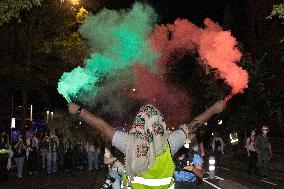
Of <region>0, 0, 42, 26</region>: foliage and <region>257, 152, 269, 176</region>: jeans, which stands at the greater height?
<region>0, 0, 42, 26</region>: foliage

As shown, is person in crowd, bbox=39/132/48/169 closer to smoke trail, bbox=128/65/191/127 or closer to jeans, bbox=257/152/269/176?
jeans, bbox=257/152/269/176

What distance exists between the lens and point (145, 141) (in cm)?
435

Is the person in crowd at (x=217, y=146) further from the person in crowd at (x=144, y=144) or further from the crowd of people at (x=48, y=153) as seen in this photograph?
the person in crowd at (x=144, y=144)

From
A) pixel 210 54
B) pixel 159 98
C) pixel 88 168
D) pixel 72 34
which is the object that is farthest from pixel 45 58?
pixel 159 98

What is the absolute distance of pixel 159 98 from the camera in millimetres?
62875

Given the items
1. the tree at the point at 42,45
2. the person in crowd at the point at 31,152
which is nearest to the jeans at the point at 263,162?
the person in crowd at the point at 31,152

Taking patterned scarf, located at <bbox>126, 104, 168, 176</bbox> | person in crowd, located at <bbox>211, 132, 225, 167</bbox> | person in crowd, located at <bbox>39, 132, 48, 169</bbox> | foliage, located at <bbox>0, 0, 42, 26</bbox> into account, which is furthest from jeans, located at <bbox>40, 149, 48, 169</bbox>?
patterned scarf, located at <bbox>126, 104, 168, 176</bbox>

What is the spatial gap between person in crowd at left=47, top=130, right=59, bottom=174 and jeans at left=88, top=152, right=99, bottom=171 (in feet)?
6.68

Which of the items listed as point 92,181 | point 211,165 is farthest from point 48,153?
point 211,165

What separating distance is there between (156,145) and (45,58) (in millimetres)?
24495

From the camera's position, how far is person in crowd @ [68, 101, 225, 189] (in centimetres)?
436

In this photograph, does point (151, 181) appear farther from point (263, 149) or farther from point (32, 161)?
point (32, 161)

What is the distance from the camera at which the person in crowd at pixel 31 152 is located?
71.2 ft

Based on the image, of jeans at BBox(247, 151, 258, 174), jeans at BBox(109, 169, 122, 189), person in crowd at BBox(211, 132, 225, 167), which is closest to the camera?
jeans at BBox(109, 169, 122, 189)
